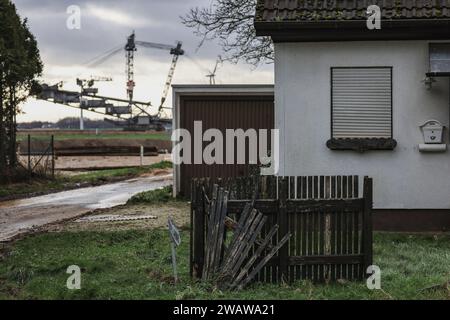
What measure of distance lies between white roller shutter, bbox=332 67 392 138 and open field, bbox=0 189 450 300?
71.4 inches

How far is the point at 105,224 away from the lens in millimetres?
15844

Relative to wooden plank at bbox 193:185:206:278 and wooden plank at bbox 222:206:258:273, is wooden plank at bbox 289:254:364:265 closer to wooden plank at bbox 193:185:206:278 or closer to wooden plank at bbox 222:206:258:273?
wooden plank at bbox 222:206:258:273

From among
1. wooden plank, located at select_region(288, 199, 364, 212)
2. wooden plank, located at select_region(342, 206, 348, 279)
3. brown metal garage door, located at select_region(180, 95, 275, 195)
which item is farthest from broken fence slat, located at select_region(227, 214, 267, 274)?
brown metal garage door, located at select_region(180, 95, 275, 195)

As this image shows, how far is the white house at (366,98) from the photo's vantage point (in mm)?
13055

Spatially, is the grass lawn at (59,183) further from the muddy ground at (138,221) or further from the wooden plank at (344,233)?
the wooden plank at (344,233)

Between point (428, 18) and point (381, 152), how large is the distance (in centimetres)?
235

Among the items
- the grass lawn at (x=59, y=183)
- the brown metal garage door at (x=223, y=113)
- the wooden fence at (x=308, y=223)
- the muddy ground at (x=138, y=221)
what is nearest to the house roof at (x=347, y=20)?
the wooden fence at (x=308, y=223)

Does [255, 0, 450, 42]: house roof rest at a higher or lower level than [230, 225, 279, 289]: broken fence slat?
higher

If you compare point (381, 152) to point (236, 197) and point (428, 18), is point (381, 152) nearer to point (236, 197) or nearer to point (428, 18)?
point (428, 18)

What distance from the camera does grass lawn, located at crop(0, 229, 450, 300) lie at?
851 centimetres

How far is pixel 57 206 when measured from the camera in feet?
67.6

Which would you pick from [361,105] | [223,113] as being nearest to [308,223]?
[361,105]

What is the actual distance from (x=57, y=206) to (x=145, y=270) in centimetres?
1105

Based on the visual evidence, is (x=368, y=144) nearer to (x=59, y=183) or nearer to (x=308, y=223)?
(x=308, y=223)
